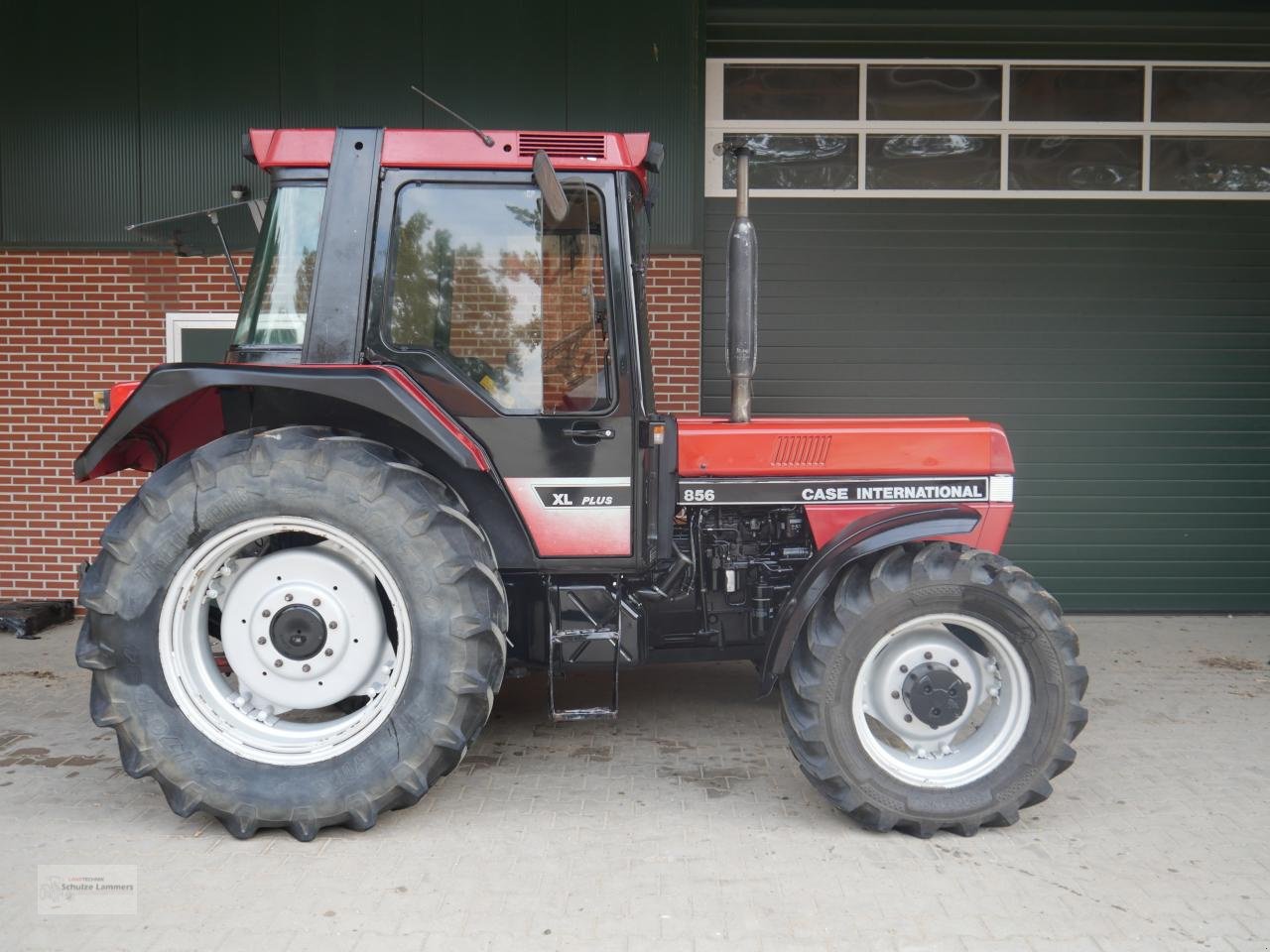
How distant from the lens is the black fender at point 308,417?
3.42 meters

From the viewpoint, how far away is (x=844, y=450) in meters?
4.06

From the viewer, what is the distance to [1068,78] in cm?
721

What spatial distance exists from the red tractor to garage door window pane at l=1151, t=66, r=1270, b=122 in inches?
204

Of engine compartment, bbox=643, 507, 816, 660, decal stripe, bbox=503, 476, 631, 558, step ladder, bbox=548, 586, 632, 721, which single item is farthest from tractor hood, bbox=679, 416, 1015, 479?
step ladder, bbox=548, 586, 632, 721

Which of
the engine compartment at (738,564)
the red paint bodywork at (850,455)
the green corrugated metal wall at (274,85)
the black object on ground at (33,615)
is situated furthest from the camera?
the green corrugated metal wall at (274,85)

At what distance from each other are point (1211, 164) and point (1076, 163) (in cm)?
100

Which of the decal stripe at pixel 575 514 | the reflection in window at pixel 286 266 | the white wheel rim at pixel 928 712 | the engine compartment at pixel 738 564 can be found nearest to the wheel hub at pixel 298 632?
the decal stripe at pixel 575 514

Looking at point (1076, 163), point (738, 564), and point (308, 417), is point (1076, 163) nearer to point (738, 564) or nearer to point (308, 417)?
point (738, 564)

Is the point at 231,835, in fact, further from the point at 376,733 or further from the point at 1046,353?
the point at 1046,353

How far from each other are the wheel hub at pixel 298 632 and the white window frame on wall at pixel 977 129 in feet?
15.5

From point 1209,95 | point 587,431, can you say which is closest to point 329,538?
point 587,431

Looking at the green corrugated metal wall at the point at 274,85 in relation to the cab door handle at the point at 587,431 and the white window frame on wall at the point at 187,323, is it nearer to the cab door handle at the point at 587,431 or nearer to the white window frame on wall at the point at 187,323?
the white window frame on wall at the point at 187,323

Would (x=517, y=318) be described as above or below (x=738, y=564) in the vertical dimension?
above

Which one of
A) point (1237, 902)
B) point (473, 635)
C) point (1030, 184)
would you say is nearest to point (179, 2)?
point (473, 635)
